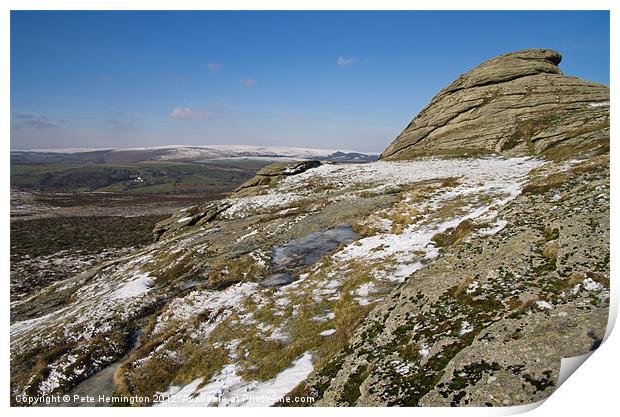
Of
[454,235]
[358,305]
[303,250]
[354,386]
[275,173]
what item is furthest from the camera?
[275,173]

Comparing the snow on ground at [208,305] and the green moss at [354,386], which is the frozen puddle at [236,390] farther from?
the snow on ground at [208,305]

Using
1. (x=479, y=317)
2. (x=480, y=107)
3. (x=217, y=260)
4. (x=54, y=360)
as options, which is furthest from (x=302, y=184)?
(x=479, y=317)

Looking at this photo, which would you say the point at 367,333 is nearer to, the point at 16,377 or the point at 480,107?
the point at 16,377

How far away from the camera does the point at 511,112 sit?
58438 mm

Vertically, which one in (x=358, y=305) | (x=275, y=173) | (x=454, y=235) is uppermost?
(x=275, y=173)

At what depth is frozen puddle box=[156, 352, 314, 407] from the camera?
538 inches

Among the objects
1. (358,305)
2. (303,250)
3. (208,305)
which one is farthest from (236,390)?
(303,250)

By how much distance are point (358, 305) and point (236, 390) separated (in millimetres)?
6864

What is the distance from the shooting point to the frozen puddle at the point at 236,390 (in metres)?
13.7

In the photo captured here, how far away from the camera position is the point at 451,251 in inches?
755

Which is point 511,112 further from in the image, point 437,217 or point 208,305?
point 208,305

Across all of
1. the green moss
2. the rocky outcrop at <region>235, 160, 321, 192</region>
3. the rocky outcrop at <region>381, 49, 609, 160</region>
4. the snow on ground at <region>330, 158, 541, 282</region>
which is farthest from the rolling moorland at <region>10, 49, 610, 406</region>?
the rocky outcrop at <region>235, 160, 321, 192</region>

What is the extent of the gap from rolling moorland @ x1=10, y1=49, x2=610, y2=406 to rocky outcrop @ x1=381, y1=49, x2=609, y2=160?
8432 mm
